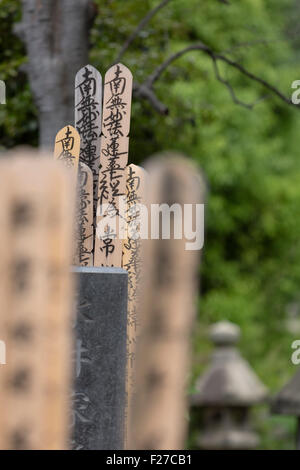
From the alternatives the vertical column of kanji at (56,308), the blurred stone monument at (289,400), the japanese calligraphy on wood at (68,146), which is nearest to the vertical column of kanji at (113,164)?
the japanese calligraphy on wood at (68,146)

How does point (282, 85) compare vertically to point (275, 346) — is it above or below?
above

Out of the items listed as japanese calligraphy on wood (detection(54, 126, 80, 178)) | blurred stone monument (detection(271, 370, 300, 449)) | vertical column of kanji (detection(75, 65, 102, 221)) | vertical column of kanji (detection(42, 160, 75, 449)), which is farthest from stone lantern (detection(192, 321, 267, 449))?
Result: vertical column of kanji (detection(42, 160, 75, 449))

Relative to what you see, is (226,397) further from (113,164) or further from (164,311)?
(164,311)

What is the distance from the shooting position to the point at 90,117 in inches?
155

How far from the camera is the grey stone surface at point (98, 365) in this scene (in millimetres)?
3062

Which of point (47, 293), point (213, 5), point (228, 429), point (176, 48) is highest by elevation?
point (213, 5)

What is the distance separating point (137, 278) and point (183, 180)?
2346mm

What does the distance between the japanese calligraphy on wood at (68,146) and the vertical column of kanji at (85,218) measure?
0.08 metres

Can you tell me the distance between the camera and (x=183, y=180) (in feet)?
4.71

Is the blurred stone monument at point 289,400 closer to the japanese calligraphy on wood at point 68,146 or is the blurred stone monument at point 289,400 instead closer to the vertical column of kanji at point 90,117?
the vertical column of kanji at point 90,117

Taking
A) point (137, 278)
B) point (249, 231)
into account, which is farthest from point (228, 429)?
point (137, 278)

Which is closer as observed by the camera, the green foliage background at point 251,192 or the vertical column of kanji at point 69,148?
the vertical column of kanji at point 69,148
